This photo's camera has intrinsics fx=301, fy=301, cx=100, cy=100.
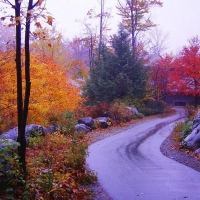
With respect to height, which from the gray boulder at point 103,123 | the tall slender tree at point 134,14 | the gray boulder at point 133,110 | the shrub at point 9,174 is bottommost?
the gray boulder at point 103,123

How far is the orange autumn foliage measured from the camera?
14172mm

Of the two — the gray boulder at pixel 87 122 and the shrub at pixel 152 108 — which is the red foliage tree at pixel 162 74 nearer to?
the shrub at pixel 152 108

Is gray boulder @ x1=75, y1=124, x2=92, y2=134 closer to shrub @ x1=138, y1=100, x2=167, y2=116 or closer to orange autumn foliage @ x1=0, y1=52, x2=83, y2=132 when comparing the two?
orange autumn foliage @ x1=0, y1=52, x2=83, y2=132

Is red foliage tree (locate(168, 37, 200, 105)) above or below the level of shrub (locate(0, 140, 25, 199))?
above

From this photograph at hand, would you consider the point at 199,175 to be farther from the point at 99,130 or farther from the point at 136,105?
Answer: the point at 136,105

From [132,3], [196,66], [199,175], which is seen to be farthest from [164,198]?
[132,3]

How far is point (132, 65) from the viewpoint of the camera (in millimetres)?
29734

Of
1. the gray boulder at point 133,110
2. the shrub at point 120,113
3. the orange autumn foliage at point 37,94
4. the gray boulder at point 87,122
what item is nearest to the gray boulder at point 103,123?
the gray boulder at point 87,122

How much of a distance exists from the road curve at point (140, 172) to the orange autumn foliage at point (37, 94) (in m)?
3.34

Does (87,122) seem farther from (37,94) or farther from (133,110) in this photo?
(133,110)

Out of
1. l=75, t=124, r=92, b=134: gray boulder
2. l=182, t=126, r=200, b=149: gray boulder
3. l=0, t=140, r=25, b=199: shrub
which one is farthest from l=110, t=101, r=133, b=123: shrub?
l=0, t=140, r=25, b=199: shrub

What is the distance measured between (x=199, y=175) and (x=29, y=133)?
300 inches

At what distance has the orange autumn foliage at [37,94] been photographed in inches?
558

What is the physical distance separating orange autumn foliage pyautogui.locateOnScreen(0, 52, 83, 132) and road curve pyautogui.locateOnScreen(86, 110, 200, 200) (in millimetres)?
3339
